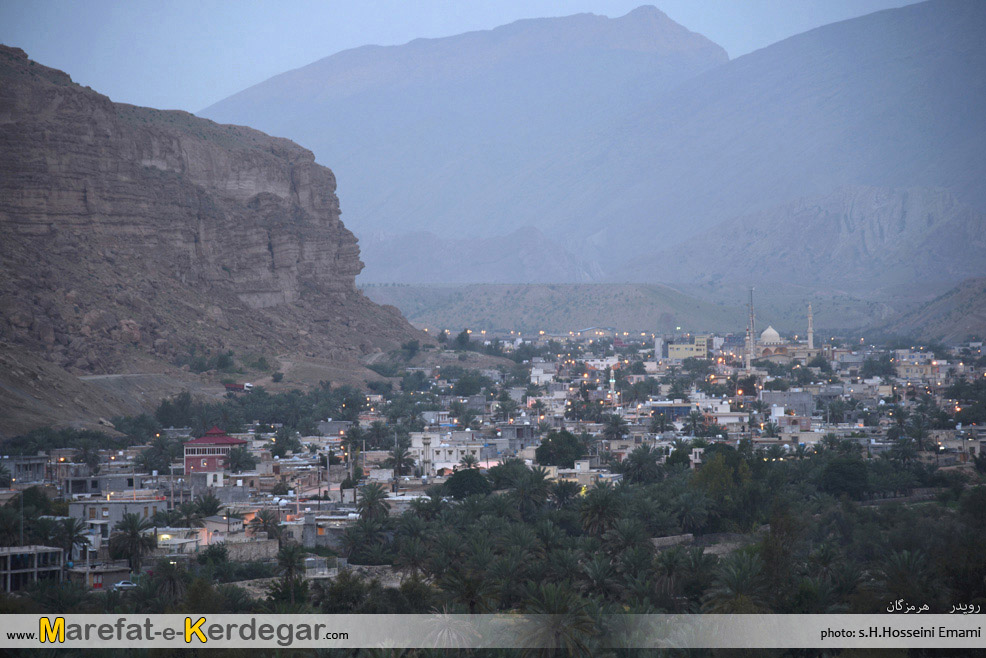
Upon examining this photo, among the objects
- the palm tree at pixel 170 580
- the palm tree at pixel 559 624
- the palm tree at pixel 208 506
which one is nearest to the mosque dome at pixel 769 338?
the palm tree at pixel 208 506

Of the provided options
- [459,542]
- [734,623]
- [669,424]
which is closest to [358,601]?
[459,542]

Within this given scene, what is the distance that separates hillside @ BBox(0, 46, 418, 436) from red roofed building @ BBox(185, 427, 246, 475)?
57.6ft

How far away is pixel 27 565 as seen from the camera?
35.9 metres

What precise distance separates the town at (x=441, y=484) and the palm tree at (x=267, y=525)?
0.10 metres

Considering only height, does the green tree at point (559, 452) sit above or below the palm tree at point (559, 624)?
above

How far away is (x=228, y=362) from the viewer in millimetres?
95188

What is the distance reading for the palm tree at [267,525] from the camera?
42250 mm

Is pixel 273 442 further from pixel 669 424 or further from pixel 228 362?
pixel 228 362

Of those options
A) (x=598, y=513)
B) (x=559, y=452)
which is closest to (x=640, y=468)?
(x=559, y=452)

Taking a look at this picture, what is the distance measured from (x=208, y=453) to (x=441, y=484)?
11977 millimetres

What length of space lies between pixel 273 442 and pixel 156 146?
50.8 metres

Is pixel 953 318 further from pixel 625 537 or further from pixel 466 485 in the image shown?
pixel 625 537

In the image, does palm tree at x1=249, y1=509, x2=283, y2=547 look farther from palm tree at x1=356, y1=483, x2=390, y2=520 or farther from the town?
palm tree at x1=356, y1=483, x2=390, y2=520

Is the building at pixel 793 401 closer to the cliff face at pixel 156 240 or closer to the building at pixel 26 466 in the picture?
the cliff face at pixel 156 240
